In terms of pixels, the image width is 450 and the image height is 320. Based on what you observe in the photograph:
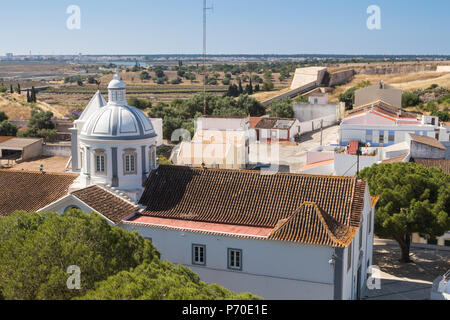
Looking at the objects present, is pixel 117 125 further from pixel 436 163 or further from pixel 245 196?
pixel 436 163

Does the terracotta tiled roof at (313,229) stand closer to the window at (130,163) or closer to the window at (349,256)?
the window at (349,256)

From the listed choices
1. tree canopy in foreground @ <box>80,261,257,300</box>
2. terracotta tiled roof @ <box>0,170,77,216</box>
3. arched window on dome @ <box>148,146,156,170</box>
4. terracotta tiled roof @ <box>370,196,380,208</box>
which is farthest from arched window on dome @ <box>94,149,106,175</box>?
terracotta tiled roof @ <box>370,196,380,208</box>

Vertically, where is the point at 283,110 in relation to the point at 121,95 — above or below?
below

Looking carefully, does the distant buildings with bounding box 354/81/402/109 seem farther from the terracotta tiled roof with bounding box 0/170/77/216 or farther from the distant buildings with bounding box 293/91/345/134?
the terracotta tiled roof with bounding box 0/170/77/216

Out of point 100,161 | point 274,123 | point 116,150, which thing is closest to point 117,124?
point 116,150

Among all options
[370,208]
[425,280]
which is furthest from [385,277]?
[370,208]
